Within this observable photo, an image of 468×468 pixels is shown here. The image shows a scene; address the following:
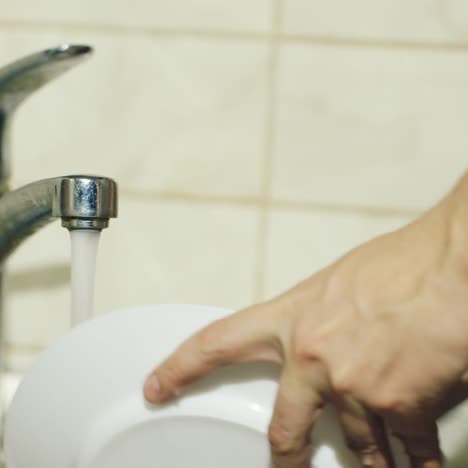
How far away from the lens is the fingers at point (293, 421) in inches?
11.7

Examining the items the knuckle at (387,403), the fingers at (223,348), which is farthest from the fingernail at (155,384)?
the knuckle at (387,403)

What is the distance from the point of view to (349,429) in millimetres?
297

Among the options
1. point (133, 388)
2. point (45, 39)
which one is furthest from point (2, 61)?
point (133, 388)

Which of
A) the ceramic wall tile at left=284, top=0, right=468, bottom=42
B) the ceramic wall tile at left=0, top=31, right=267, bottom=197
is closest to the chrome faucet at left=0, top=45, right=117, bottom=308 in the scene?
the ceramic wall tile at left=0, top=31, right=267, bottom=197

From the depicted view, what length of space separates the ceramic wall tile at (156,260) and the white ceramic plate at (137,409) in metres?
0.23

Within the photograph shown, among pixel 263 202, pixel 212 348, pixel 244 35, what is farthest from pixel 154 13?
pixel 212 348

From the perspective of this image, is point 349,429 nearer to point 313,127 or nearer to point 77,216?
point 77,216

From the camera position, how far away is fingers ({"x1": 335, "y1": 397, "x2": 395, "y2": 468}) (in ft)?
0.95

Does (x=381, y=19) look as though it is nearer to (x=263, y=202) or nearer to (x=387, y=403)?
(x=263, y=202)

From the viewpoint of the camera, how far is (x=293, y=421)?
30cm

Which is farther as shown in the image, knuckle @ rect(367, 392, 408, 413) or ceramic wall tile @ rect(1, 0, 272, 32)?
ceramic wall tile @ rect(1, 0, 272, 32)

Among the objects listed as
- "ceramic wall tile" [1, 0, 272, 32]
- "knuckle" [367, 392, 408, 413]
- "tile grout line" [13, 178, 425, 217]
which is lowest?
"knuckle" [367, 392, 408, 413]

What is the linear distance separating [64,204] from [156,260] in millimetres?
219

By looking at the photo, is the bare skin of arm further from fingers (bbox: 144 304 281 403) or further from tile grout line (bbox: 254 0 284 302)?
tile grout line (bbox: 254 0 284 302)
